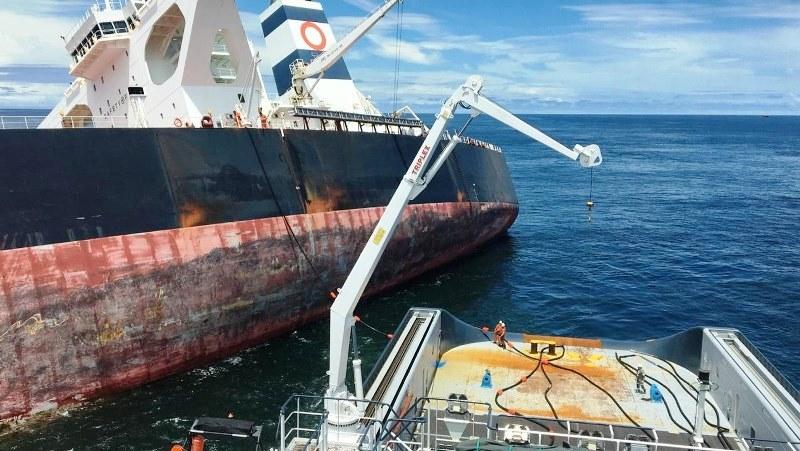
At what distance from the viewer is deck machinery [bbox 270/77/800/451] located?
10.5 meters

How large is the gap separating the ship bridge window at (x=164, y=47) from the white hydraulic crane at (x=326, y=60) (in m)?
6.38

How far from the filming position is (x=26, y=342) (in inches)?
635

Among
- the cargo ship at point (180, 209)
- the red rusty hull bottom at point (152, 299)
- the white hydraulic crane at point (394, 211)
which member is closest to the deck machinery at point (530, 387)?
the white hydraulic crane at point (394, 211)

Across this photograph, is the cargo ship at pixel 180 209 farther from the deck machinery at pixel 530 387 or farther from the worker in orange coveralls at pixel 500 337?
the worker in orange coveralls at pixel 500 337

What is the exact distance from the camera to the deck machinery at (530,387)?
1049 cm

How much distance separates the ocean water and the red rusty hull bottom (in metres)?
0.90

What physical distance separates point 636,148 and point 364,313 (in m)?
106

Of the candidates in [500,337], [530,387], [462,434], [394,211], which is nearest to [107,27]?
[394,211]

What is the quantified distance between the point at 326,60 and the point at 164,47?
27.1 feet

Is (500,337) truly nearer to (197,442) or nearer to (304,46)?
(197,442)

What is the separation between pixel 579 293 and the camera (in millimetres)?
30047

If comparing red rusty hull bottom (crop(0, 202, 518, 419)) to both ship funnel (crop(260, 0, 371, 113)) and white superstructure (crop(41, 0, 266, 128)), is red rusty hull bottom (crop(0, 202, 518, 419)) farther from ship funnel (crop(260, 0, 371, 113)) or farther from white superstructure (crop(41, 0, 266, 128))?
ship funnel (crop(260, 0, 371, 113))

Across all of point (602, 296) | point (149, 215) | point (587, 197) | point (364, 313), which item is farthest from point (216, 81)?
point (587, 197)

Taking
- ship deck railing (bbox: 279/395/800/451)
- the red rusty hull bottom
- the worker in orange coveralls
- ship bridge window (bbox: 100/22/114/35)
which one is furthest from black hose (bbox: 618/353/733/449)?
ship bridge window (bbox: 100/22/114/35)
